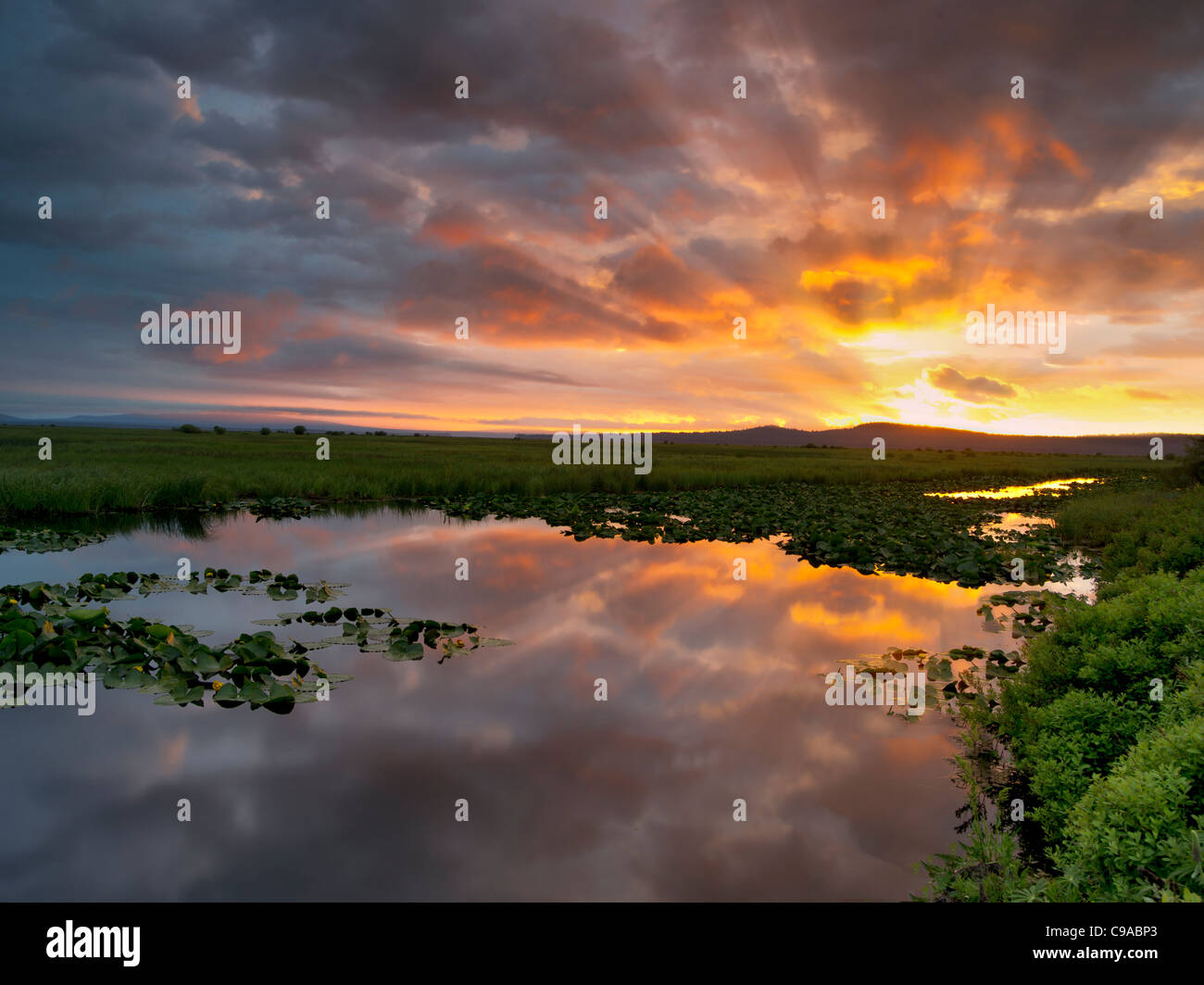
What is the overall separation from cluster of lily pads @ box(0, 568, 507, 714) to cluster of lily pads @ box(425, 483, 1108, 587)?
427 inches

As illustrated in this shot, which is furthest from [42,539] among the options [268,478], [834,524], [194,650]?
[834,524]

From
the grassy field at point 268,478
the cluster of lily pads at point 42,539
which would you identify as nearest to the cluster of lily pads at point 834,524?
the grassy field at point 268,478

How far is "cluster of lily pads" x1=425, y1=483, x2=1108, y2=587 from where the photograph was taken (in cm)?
1655

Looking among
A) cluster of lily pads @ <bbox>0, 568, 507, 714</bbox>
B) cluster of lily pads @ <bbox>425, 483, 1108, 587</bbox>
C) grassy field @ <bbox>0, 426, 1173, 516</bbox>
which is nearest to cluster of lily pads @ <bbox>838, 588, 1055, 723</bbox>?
cluster of lily pads @ <bbox>425, 483, 1108, 587</bbox>

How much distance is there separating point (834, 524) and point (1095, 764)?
1696 cm

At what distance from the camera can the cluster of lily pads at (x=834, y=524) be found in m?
16.5

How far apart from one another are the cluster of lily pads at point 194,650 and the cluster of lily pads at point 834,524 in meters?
10.9

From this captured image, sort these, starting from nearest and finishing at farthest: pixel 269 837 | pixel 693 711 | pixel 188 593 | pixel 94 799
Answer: pixel 269 837 → pixel 94 799 → pixel 693 711 → pixel 188 593
